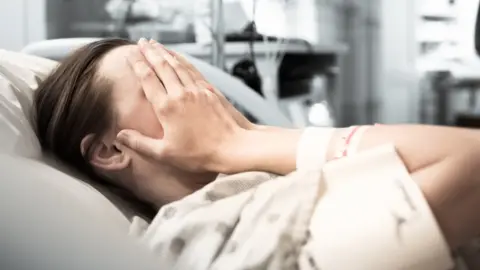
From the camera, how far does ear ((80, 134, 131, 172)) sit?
0.86 m

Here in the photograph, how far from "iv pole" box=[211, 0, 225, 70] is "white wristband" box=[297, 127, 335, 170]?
1.29 metres

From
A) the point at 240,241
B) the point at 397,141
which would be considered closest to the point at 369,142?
the point at 397,141

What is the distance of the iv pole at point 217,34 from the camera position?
6.55ft

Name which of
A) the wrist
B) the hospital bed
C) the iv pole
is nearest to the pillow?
the wrist

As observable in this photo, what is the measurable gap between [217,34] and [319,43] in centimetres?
38

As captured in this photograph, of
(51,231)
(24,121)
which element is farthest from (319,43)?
(51,231)

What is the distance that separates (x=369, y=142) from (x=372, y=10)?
5.35 feet

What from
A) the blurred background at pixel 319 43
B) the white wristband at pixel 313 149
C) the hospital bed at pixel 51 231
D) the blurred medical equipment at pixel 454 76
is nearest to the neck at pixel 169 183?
the white wristband at pixel 313 149

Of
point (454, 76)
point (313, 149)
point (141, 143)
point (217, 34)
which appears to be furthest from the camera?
point (454, 76)

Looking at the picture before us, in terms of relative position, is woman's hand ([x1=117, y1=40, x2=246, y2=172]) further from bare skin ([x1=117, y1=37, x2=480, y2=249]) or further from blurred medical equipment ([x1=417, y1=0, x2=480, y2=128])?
blurred medical equipment ([x1=417, y1=0, x2=480, y2=128])

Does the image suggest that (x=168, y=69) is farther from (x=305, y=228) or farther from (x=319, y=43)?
(x=319, y=43)

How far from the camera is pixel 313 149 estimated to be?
713 millimetres

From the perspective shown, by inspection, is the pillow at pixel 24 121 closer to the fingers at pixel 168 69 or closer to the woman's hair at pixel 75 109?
the woman's hair at pixel 75 109

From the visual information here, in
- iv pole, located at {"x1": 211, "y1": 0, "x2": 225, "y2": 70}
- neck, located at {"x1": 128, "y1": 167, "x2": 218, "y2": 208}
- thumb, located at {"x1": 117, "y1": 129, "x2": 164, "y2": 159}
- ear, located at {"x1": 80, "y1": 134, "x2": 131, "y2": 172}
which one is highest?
iv pole, located at {"x1": 211, "y1": 0, "x2": 225, "y2": 70}
